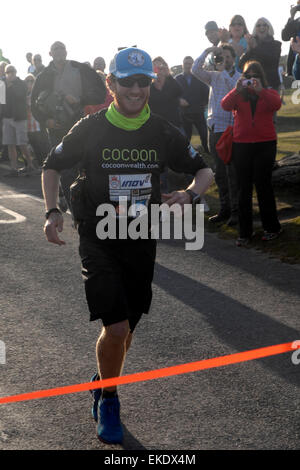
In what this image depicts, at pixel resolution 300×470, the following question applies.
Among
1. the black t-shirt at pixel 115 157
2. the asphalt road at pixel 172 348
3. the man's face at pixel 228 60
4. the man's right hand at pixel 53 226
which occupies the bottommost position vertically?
the asphalt road at pixel 172 348

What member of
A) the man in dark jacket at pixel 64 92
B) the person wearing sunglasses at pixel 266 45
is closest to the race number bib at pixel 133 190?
the man in dark jacket at pixel 64 92

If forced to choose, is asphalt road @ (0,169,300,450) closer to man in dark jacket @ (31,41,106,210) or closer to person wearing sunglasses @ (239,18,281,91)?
man in dark jacket @ (31,41,106,210)

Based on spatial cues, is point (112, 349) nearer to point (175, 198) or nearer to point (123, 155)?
point (175, 198)

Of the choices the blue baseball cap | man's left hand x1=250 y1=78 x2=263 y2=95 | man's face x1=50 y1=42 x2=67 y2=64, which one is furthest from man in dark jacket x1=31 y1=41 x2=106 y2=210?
the blue baseball cap

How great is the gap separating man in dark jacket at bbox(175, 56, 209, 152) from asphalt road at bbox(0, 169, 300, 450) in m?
6.25

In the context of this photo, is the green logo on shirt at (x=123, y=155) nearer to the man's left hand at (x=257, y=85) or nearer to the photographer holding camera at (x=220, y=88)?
the man's left hand at (x=257, y=85)

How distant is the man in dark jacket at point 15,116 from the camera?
15.8 meters

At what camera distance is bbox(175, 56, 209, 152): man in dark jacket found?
14836 mm

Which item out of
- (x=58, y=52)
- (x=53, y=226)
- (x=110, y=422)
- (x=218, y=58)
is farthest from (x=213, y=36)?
(x=110, y=422)

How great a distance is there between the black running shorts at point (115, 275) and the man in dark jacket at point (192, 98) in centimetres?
1068

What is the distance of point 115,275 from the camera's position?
4199 mm

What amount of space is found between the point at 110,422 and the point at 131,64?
79.0 inches

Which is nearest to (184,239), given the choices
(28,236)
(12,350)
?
(28,236)
